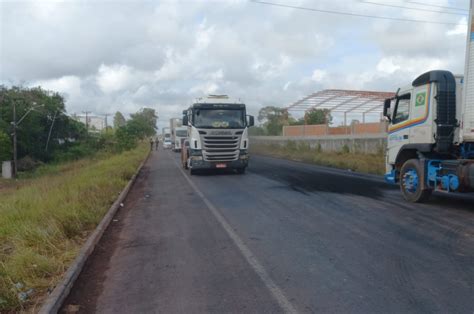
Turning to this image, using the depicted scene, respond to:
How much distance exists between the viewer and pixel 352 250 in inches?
234

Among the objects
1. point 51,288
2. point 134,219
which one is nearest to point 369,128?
point 134,219

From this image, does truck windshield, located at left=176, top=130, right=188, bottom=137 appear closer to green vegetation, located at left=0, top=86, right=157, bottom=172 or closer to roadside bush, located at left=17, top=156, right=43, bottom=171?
green vegetation, located at left=0, top=86, right=157, bottom=172

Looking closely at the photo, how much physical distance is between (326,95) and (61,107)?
105ft

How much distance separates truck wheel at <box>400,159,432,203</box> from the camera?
9.55 metres

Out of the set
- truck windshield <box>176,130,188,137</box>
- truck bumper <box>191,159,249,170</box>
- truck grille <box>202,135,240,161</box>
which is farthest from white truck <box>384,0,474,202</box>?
truck windshield <box>176,130,188,137</box>

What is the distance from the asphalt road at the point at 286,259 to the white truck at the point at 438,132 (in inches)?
23.3

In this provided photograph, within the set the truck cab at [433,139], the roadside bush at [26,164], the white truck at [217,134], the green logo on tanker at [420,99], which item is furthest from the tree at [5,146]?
the green logo on tanker at [420,99]

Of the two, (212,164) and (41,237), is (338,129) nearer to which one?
(212,164)

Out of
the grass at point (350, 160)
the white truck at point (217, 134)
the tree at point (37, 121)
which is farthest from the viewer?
the tree at point (37, 121)

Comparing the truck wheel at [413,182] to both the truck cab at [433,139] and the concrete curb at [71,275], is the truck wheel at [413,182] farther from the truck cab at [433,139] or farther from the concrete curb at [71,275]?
the concrete curb at [71,275]

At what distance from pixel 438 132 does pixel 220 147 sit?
9454mm

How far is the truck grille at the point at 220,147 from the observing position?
16766 mm

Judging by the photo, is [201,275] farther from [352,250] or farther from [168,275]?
[352,250]

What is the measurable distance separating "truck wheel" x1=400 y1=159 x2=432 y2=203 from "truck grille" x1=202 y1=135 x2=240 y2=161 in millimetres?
8062
